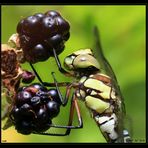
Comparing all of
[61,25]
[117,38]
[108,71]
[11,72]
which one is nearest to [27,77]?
[11,72]

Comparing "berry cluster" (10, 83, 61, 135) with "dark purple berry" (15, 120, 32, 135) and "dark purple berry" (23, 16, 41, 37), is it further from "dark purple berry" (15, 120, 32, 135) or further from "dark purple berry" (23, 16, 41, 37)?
"dark purple berry" (23, 16, 41, 37)

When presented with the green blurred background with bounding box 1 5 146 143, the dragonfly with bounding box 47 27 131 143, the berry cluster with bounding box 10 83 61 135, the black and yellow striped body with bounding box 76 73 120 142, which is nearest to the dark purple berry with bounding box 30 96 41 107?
the berry cluster with bounding box 10 83 61 135

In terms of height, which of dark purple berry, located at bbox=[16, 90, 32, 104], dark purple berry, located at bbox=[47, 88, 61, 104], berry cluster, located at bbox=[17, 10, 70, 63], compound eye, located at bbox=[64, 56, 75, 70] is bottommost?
dark purple berry, located at bbox=[47, 88, 61, 104]

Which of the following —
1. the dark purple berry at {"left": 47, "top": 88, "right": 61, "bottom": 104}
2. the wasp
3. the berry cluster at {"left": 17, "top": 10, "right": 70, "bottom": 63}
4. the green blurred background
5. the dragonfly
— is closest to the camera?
the wasp

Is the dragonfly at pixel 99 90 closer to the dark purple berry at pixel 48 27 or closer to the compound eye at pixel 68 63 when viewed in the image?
the compound eye at pixel 68 63

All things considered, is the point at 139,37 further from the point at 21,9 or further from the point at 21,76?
the point at 21,76

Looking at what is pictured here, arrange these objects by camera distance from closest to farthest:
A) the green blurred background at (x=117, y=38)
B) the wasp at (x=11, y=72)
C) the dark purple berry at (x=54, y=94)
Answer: the wasp at (x=11, y=72) < the dark purple berry at (x=54, y=94) < the green blurred background at (x=117, y=38)

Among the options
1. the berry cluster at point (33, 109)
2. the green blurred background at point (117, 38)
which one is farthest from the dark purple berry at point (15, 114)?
the green blurred background at point (117, 38)

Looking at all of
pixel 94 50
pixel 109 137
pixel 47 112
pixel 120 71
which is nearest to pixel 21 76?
pixel 47 112
